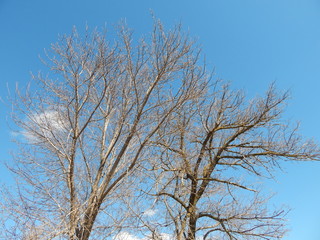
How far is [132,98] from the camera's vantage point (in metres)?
5.92

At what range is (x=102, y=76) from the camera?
5336mm

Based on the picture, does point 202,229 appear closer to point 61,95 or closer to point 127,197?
point 127,197

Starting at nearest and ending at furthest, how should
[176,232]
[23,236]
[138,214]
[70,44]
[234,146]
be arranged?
[23,236], [70,44], [138,214], [176,232], [234,146]

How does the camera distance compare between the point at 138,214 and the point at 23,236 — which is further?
the point at 138,214

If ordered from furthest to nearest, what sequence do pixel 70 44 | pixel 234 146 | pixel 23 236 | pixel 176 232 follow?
1. pixel 234 146
2. pixel 176 232
3. pixel 70 44
4. pixel 23 236

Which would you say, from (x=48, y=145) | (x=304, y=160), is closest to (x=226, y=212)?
(x=304, y=160)

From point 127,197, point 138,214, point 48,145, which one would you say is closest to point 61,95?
point 48,145

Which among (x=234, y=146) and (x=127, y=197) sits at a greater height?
(x=234, y=146)

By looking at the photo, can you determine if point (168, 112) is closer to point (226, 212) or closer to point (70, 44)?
point (70, 44)

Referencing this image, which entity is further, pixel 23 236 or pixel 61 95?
pixel 61 95

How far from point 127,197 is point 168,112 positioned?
1952 millimetres

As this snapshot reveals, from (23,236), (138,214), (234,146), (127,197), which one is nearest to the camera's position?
(23,236)

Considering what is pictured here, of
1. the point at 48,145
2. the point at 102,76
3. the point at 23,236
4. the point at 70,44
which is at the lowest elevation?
the point at 23,236

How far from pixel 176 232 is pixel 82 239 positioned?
3.45 metres
